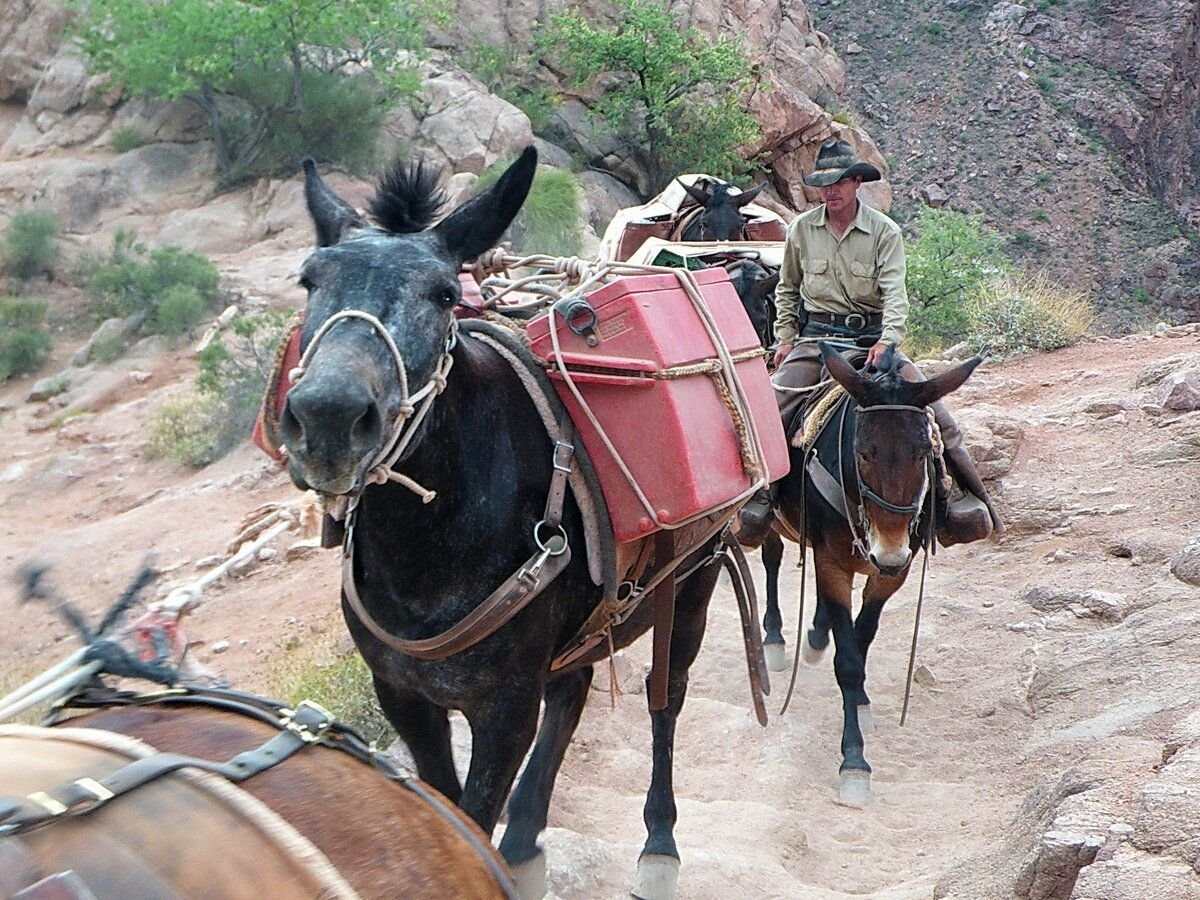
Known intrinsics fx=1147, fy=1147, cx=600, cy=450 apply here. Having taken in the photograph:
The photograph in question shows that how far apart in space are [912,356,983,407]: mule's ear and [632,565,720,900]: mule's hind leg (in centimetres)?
168

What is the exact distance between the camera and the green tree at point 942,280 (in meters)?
18.9

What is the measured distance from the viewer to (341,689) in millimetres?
6016

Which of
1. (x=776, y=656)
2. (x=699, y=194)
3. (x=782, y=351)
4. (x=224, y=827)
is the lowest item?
(x=776, y=656)

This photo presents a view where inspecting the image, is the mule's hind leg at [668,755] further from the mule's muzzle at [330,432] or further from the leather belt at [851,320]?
the leather belt at [851,320]

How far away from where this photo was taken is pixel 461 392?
10.5ft

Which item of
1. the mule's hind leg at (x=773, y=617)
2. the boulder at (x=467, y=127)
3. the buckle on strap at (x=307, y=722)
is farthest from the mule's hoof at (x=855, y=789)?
the boulder at (x=467, y=127)

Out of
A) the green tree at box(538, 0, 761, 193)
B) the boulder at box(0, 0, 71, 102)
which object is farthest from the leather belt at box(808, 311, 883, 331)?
the boulder at box(0, 0, 71, 102)

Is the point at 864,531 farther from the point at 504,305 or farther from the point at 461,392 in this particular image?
the point at 461,392

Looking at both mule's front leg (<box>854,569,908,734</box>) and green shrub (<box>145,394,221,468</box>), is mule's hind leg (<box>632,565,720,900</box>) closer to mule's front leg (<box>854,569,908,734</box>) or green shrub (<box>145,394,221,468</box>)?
mule's front leg (<box>854,569,908,734</box>)

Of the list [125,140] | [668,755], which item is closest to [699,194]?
[668,755]

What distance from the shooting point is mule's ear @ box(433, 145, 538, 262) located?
303 centimetres

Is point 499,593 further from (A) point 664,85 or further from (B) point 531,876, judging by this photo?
(A) point 664,85

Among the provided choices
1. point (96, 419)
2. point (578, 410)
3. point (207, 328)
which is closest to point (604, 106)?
point (207, 328)

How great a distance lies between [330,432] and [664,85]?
25543mm
